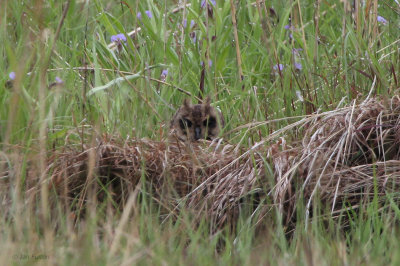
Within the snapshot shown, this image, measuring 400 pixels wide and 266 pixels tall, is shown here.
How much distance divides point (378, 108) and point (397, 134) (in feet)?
0.58

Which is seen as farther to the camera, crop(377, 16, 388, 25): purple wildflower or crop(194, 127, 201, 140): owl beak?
crop(377, 16, 388, 25): purple wildflower

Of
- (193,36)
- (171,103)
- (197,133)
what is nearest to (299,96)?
(197,133)

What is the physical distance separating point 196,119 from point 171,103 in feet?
1.39

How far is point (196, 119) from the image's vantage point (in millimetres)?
4535

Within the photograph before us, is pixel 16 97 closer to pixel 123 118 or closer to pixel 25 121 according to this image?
pixel 25 121

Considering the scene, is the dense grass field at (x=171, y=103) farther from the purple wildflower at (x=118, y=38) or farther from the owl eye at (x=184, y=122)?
the owl eye at (x=184, y=122)

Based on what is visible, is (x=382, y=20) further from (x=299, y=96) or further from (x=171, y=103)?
(x=171, y=103)

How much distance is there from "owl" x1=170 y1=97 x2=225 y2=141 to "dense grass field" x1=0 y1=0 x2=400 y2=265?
0.10 metres

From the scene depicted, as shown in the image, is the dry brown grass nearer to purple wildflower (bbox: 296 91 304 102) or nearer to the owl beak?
purple wildflower (bbox: 296 91 304 102)

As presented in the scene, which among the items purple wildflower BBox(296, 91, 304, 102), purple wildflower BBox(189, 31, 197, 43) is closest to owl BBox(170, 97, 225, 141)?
purple wildflower BBox(296, 91, 304, 102)

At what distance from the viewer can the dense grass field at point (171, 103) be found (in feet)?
7.80

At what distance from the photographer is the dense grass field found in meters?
2.38

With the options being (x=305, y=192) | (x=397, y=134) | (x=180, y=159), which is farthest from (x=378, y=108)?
(x=180, y=159)

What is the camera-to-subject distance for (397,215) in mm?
2988
